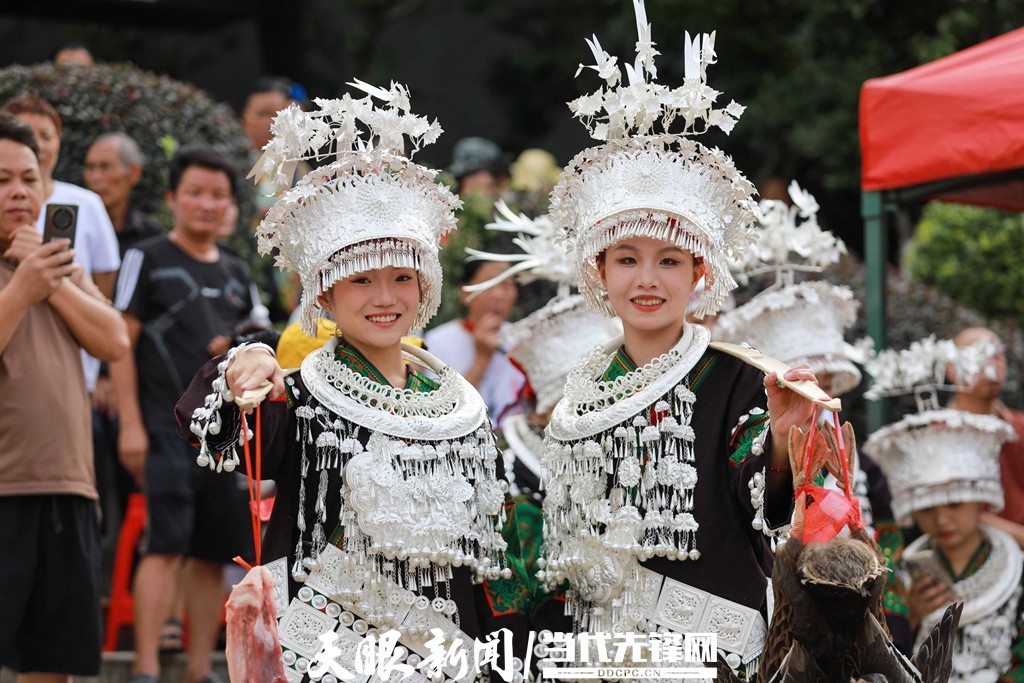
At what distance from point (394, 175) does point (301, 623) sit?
1143 millimetres

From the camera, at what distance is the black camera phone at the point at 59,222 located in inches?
174

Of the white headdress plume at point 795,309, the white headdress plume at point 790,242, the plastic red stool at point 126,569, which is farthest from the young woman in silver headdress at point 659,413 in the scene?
the plastic red stool at point 126,569

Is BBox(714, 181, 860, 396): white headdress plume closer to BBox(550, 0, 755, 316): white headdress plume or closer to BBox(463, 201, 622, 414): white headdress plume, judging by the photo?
BBox(463, 201, 622, 414): white headdress plume

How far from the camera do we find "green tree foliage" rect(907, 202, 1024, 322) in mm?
9320

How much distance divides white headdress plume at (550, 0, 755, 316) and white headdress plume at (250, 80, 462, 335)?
16.2 inches

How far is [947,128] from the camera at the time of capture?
5.26m

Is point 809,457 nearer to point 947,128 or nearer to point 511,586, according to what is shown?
point 511,586

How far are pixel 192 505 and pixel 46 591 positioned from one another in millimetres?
1164

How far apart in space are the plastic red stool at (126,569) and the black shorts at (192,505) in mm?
610

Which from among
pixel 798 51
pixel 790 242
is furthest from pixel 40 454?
pixel 798 51

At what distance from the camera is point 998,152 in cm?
506

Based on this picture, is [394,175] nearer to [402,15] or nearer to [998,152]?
[998,152]

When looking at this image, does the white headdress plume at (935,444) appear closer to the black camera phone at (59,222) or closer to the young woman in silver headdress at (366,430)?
the young woman in silver headdress at (366,430)

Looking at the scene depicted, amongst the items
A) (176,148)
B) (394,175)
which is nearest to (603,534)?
(394,175)
